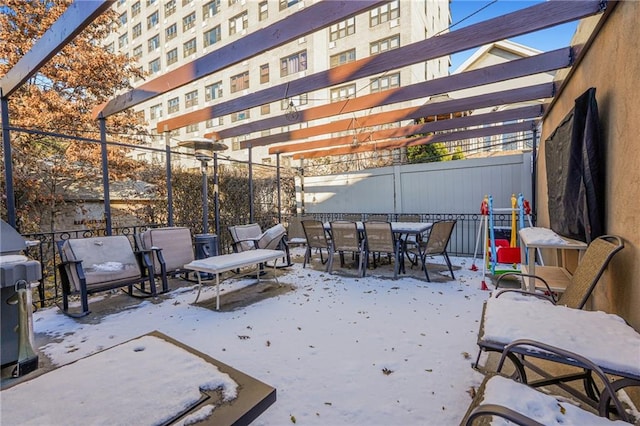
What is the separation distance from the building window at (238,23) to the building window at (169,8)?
627 centimetres

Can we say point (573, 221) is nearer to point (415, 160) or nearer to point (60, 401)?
point (60, 401)

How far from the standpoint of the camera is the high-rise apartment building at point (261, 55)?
49.4 ft

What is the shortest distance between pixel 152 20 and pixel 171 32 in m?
2.86

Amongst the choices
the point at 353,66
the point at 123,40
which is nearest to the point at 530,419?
the point at 353,66

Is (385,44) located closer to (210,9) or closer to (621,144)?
(210,9)

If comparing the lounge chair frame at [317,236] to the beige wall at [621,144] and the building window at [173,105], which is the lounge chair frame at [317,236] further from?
the building window at [173,105]

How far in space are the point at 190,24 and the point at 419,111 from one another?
22458mm

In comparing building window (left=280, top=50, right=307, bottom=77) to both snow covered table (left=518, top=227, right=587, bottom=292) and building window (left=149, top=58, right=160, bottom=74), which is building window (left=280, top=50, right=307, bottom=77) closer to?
building window (left=149, top=58, right=160, bottom=74)

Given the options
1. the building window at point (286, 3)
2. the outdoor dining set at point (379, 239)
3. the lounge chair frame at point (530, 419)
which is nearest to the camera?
the lounge chair frame at point (530, 419)

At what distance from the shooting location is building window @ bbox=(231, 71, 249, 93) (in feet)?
64.2

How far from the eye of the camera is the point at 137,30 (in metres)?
24.9

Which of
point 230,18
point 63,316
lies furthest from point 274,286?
point 230,18

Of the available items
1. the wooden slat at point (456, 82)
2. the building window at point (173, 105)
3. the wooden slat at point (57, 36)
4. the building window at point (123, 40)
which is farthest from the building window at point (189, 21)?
the wooden slat at point (57, 36)

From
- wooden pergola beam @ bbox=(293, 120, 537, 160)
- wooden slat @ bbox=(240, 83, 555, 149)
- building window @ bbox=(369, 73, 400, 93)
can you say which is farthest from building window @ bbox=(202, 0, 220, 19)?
wooden slat @ bbox=(240, 83, 555, 149)
